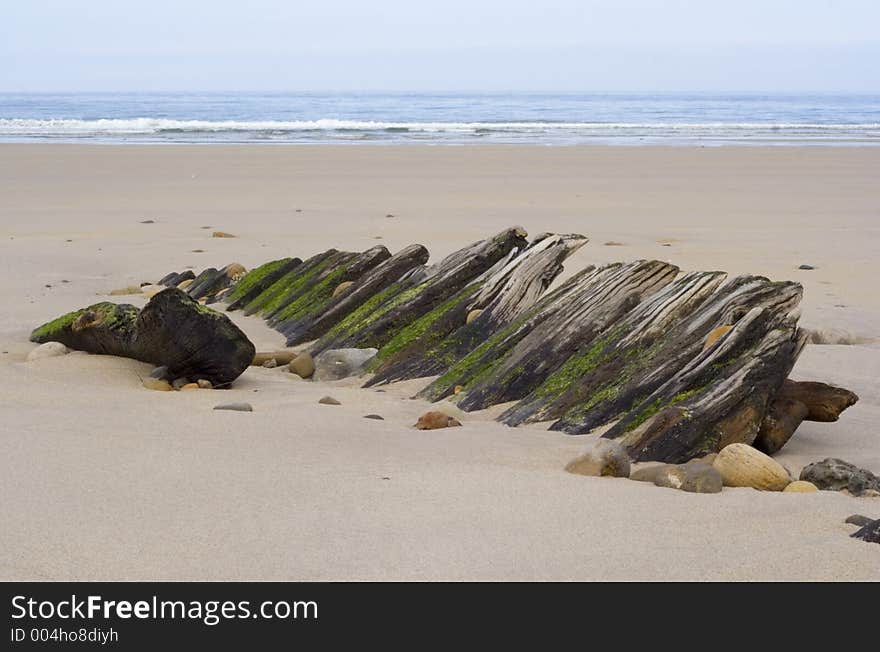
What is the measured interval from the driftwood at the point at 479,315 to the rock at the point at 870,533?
116 inches

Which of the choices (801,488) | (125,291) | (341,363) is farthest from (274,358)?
(801,488)

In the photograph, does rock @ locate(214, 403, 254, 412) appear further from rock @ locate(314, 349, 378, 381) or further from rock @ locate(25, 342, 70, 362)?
rock @ locate(25, 342, 70, 362)

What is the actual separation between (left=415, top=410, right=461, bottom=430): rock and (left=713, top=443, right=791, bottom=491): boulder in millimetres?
1270

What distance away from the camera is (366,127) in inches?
1736

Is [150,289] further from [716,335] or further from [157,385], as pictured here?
[716,335]

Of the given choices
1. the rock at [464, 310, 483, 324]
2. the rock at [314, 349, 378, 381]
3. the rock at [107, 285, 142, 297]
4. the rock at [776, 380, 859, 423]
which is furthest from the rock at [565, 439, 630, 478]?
the rock at [107, 285, 142, 297]

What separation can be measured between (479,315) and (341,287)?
174 centimetres

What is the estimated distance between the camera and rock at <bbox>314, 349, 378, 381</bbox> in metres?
6.21

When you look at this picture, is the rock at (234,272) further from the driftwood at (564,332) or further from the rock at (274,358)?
the driftwood at (564,332)

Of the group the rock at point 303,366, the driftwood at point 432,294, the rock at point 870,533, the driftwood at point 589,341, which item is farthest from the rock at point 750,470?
the rock at point 303,366

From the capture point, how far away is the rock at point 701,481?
3803mm

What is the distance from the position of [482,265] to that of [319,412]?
1881 mm

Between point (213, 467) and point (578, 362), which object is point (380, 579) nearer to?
point (213, 467)
